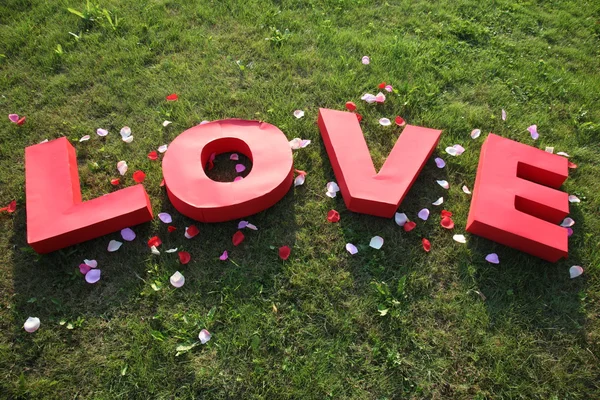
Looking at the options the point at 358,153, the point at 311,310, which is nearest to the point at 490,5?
the point at 358,153

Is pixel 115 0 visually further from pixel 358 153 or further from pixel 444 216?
pixel 444 216

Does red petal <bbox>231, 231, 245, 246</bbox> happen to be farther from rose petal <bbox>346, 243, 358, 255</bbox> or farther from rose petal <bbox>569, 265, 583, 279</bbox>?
rose petal <bbox>569, 265, 583, 279</bbox>

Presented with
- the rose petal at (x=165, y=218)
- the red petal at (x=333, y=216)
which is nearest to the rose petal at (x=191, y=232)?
the rose petal at (x=165, y=218)

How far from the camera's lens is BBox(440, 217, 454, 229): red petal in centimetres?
354

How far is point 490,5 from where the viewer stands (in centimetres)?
564

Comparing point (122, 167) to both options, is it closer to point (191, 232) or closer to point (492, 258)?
point (191, 232)

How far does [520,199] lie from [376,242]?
129 centimetres

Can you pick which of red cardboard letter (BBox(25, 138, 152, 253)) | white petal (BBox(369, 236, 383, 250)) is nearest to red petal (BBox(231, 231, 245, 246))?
red cardboard letter (BBox(25, 138, 152, 253))

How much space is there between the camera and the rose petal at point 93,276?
319cm

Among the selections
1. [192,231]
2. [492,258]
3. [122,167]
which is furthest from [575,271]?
[122,167]

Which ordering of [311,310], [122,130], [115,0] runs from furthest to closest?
[115,0], [122,130], [311,310]

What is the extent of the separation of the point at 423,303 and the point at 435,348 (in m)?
0.33

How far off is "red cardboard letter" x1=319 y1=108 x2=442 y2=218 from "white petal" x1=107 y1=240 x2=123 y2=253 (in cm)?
191

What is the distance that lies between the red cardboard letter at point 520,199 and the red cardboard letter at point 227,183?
65.7 inches
